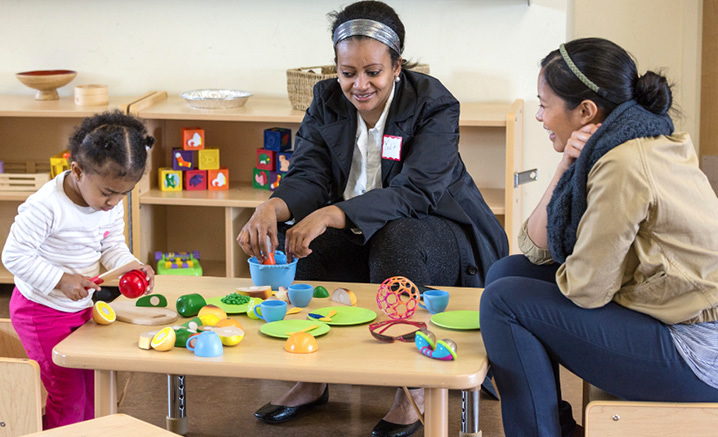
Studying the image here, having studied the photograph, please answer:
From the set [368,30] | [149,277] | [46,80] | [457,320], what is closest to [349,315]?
[457,320]

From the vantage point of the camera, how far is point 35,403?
1625mm

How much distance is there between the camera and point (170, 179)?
3.39 meters

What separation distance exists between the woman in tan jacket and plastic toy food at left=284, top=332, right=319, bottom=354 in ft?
1.08

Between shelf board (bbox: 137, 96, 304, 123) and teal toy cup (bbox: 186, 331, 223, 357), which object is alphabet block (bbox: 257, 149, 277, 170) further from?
teal toy cup (bbox: 186, 331, 223, 357)

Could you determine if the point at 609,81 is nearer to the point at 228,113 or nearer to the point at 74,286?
the point at 74,286

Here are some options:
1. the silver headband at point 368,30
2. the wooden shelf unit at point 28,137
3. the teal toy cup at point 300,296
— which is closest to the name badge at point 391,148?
the silver headband at point 368,30

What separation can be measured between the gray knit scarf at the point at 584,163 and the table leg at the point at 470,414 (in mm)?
330

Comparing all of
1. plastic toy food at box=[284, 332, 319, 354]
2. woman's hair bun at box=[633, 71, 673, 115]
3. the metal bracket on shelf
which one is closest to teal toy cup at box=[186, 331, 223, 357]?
plastic toy food at box=[284, 332, 319, 354]

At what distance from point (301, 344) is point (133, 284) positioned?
1.57ft

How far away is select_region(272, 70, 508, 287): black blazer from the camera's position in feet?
7.59

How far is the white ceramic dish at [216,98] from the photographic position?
3.28 meters

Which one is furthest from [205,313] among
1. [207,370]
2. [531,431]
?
[531,431]

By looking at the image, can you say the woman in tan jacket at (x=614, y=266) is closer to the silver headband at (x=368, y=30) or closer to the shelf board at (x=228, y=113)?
the silver headband at (x=368, y=30)

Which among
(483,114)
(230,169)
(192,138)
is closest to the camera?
(483,114)
